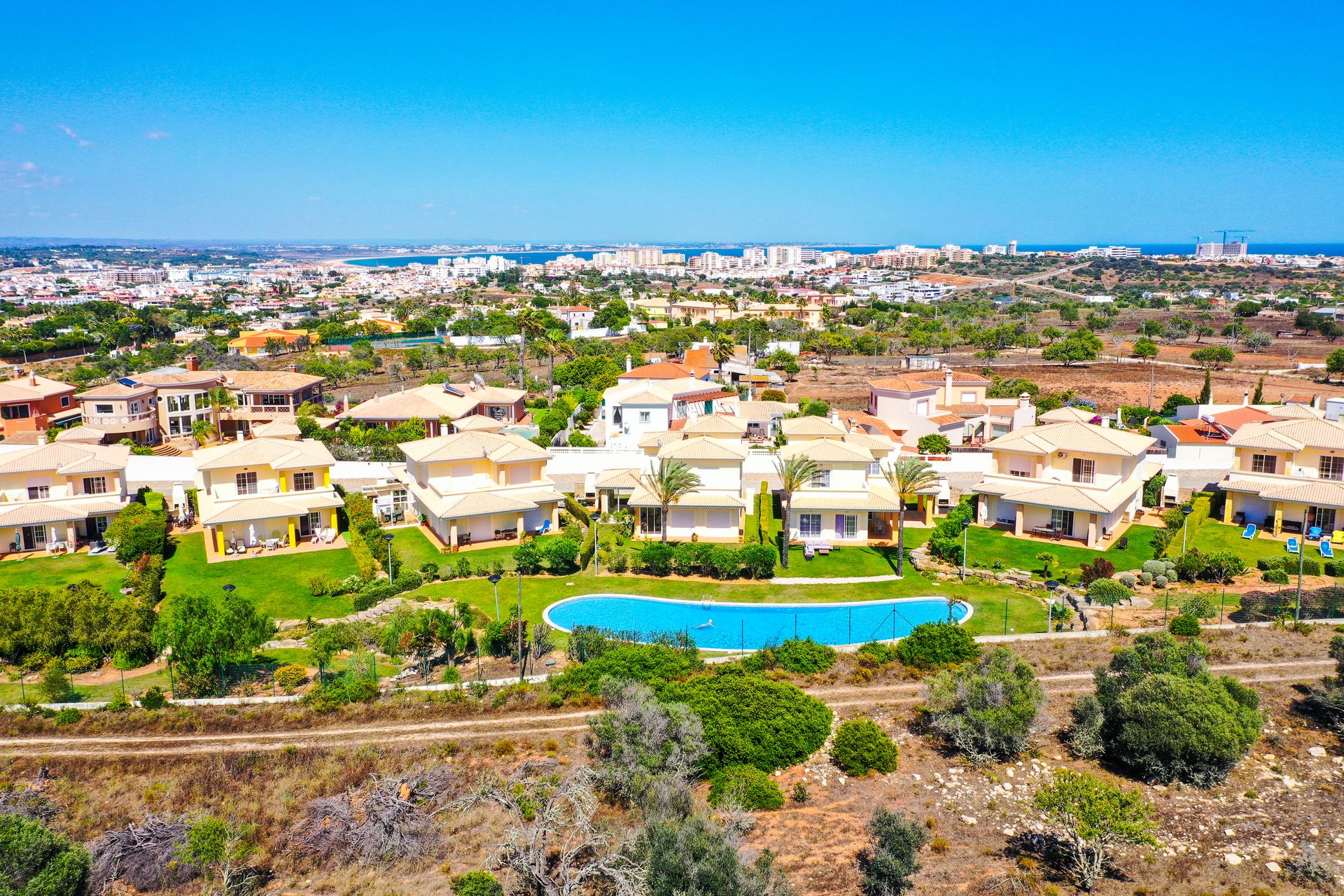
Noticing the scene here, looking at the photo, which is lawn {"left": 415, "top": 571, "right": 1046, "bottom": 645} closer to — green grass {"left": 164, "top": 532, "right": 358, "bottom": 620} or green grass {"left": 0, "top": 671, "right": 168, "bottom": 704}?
green grass {"left": 164, "top": 532, "right": 358, "bottom": 620}

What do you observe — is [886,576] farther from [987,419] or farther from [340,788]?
[987,419]

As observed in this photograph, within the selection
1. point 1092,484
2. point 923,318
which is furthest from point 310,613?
point 923,318

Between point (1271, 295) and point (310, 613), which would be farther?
point (1271, 295)

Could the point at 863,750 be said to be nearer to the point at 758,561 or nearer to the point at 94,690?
the point at 758,561

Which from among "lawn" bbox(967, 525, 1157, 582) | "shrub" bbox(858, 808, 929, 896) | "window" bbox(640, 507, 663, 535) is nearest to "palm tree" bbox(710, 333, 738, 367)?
"window" bbox(640, 507, 663, 535)

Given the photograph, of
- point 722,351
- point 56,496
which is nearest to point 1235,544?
point 722,351

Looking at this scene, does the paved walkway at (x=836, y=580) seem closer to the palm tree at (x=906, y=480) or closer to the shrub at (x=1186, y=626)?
the palm tree at (x=906, y=480)
